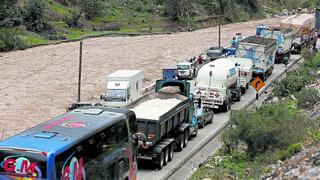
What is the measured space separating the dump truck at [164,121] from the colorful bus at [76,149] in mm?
3502

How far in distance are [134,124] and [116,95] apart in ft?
45.8

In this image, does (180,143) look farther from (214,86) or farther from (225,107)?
(225,107)

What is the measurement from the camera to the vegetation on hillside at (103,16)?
234 ft

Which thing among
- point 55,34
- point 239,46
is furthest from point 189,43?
point 239,46

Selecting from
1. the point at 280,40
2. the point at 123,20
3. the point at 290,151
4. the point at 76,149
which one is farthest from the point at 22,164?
the point at 123,20

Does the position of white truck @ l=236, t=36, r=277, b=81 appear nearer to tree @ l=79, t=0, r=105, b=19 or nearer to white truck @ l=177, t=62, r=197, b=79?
white truck @ l=177, t=62, r=197, b=79

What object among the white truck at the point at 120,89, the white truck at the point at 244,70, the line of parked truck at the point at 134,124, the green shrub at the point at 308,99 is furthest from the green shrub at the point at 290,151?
the white truck at the point at 244,70

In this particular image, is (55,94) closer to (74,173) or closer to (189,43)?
(74,173)

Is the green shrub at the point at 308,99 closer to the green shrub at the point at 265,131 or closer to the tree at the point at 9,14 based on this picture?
the green shrub at the point at 265,131

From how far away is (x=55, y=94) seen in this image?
41.7 metres

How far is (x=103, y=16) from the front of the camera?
89688 mm

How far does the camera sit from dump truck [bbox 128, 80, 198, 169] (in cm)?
2248

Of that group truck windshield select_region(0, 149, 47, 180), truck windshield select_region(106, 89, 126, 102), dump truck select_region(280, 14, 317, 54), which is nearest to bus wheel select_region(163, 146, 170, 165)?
truck windshield select_region(106, 89, 126, 102)

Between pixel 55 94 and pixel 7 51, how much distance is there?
22198 millimetres
